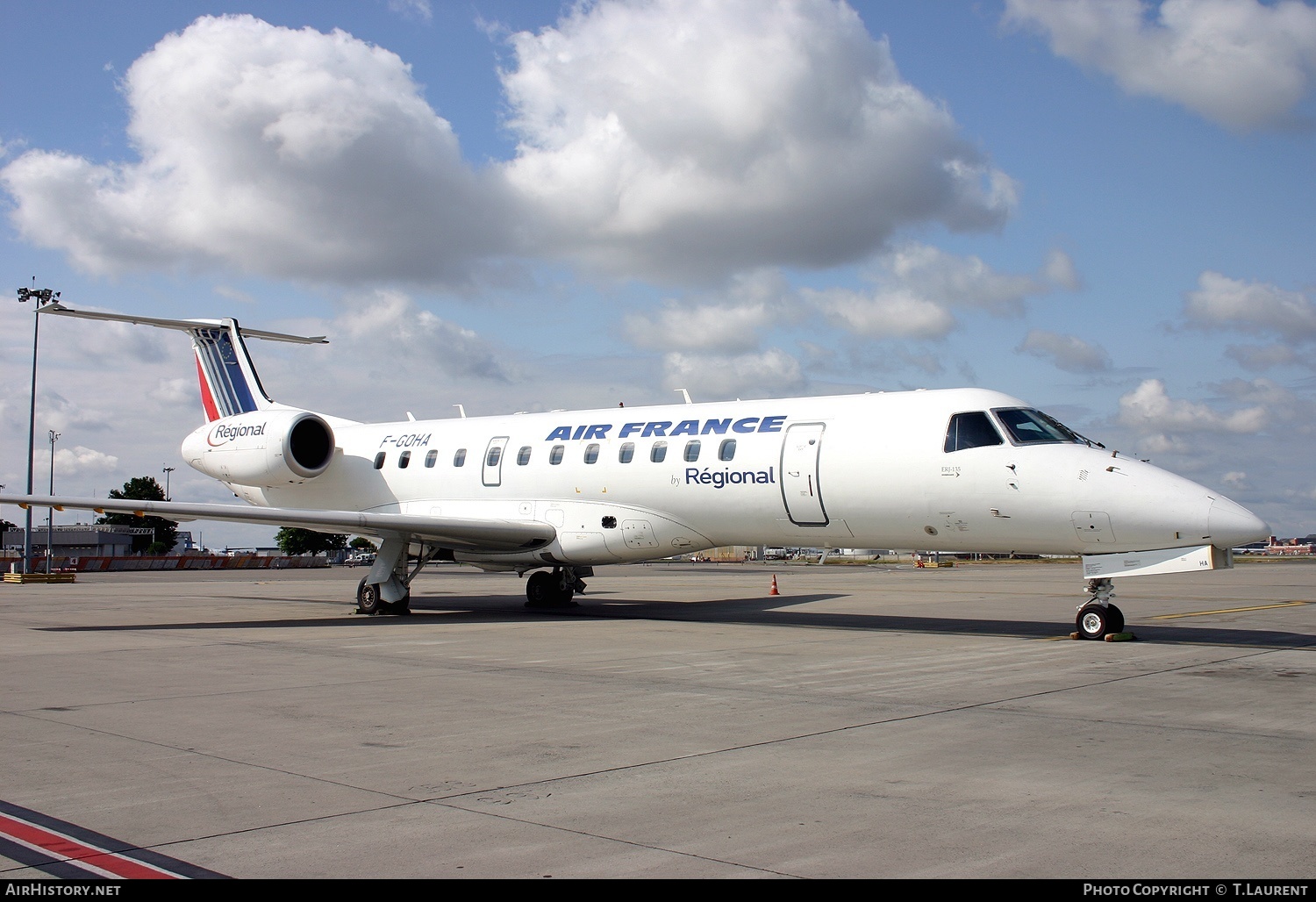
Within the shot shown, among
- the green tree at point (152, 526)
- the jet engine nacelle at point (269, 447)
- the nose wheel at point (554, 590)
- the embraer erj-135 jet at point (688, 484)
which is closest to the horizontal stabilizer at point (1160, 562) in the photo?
the embraer erj-135 jet at point (688, 484)

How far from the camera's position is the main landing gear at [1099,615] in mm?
13852

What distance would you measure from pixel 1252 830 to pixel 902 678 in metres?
5.51

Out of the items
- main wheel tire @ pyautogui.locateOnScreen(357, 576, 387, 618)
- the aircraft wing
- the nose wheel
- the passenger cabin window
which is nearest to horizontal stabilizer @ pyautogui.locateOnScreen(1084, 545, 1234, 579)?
the passenger cabin window

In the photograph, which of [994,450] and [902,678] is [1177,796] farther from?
[994,450]

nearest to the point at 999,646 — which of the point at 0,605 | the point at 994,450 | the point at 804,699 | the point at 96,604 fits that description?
the point at 994,450

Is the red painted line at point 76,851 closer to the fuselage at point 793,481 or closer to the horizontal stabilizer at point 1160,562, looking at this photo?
the horizontal stabilizer at point 1160,562

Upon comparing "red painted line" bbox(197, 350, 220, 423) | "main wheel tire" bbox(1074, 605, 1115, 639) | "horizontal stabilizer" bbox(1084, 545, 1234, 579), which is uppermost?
"red painted line" bbox(197, 350, 220, 423)

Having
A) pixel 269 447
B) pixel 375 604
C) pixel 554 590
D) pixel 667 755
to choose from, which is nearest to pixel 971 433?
pixel 667 755

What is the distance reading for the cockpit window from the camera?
14000mm

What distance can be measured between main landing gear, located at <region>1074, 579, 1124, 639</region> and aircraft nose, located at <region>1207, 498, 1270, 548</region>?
176 cm

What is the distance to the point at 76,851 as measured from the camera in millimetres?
4781

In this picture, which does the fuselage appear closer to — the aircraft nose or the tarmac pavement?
the aircraft nose

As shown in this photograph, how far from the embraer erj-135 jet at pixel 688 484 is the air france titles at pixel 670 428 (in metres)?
0.04

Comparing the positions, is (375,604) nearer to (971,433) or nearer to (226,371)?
(226,371)
